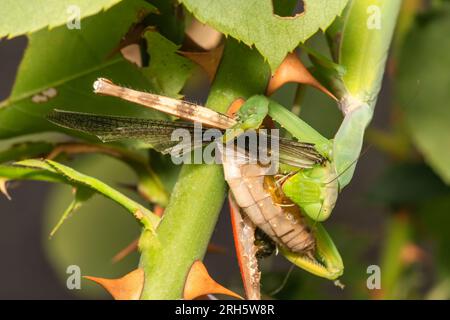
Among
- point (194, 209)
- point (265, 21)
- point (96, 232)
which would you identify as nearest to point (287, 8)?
point (265, 21)

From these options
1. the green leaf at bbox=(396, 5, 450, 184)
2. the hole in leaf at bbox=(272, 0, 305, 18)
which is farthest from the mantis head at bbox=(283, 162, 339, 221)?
the green leaf at bbox=(396, 5, 450, 184)

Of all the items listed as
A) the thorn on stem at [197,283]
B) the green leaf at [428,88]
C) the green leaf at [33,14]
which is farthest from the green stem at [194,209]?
the green leaf at [428,88]

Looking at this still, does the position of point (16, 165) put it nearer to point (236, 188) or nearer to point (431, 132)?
point (236, 188)

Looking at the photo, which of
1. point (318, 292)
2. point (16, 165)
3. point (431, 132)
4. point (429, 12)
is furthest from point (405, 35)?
point (16, 165)

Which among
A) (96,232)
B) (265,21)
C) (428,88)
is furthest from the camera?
(96,232)

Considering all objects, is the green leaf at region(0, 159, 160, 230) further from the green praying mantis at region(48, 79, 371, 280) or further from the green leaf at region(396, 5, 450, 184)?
the green leaf at region(396, 5, 450, 184)
